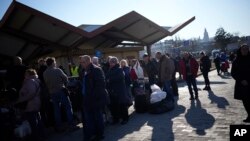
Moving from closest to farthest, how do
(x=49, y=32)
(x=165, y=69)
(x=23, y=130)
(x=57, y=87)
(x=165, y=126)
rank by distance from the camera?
(x=165, y=126) → (x=23, y=130) → (x=57, y=87) → (x=165, y=69) → (x=49, y=32)

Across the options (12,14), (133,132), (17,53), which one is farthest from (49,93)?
(17,53)

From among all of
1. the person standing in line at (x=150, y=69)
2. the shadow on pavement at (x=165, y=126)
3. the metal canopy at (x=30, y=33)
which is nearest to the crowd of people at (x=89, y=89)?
the person standing in line at (x=150, y=69)

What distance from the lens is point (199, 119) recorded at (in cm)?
728

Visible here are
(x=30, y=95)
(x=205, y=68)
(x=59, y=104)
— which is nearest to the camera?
(x=30, y=95)

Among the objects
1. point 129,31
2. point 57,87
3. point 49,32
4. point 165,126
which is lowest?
point 165,126

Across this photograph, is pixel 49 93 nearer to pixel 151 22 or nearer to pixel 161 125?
pixel 161 125

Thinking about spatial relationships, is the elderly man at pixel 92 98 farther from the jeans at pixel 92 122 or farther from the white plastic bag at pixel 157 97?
the white plastic bag at pixel 157 97

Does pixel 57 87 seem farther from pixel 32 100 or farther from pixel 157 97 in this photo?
pixel 157 97

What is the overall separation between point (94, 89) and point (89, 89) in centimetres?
12

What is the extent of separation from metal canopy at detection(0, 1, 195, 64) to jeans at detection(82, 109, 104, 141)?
7582 mm

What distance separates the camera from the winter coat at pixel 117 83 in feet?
25.6

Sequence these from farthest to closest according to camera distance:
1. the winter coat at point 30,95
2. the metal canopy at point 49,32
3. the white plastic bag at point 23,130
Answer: the metal canopy at point 49,32
the white plastic bag at point 23,130
the winter coat at point 30,95

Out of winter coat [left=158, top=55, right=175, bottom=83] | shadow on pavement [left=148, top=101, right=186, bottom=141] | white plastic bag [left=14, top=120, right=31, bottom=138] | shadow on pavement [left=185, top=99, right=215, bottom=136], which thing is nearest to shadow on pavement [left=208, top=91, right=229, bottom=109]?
shadow on pavement [left=185, top=99, right=215, bottom=136]

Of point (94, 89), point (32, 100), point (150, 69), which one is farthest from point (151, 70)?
point (32, 100)
